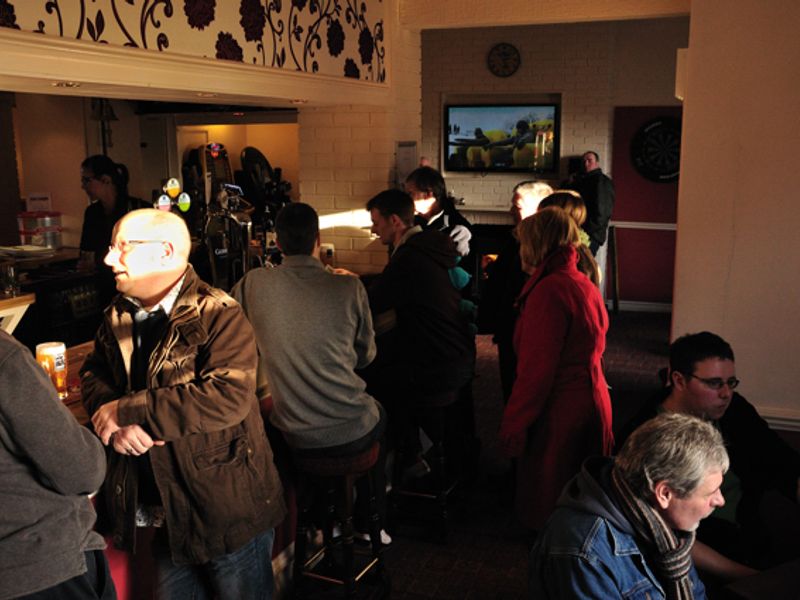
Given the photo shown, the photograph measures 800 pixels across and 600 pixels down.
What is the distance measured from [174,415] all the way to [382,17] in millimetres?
3767

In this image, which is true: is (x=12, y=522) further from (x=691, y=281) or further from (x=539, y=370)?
(x=691, y=281)

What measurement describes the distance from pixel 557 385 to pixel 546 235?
622 mm

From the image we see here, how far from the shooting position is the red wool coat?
328cm

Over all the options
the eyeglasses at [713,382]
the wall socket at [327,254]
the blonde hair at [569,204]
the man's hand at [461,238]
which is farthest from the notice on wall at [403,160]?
the eyeglasses at [713,382]

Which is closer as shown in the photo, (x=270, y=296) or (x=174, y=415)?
(x=174, y=415)

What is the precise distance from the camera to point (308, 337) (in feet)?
9.50

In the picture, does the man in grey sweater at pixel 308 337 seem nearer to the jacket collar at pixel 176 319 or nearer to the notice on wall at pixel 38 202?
the jacket collar at pixel 176 319

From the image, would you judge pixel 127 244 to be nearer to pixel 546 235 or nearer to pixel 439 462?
pixel 546 235

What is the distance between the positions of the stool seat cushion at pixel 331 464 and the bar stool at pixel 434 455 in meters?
0.83

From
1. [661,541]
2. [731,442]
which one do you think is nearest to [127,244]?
[661,541]

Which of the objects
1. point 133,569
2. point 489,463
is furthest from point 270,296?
point 489,463

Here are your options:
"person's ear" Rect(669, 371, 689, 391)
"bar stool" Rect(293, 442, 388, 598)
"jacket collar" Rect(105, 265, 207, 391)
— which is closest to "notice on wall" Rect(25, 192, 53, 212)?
"bar stool" Rect(293, 442, 388, 598)

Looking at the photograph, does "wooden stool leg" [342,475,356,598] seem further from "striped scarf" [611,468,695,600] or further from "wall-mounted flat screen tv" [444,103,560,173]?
"wall-mounted flat screen tv" [444,103,560,173]

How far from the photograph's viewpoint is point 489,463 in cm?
495
